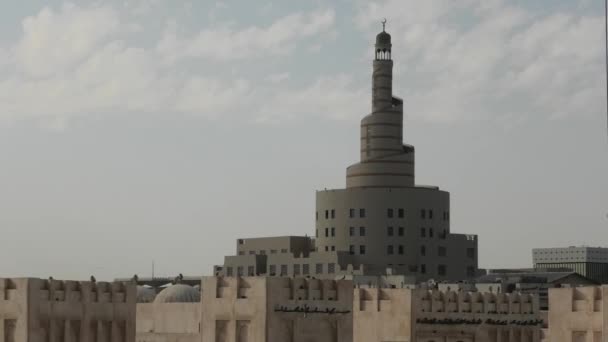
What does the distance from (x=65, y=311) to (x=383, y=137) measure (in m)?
102

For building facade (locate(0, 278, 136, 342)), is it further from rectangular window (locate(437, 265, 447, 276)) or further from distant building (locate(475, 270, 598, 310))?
rectangular window (locate(437, 265, 447, 276))

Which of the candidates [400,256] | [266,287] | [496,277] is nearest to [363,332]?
[266,287]

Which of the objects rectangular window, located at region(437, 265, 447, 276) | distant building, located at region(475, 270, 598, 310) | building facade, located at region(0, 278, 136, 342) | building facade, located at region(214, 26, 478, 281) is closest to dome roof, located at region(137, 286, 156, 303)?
building facade, located at region(0, 278, 136, 342)

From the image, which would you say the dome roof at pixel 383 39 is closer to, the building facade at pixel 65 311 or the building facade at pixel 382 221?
the building facade at pixel 382 221

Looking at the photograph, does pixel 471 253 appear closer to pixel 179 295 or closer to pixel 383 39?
pixel 383 39

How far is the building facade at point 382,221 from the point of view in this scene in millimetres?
148375

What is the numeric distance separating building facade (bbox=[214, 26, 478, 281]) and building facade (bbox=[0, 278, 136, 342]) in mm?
95926

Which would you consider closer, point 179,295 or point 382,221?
point 179,295

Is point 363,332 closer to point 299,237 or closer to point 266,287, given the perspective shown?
point 266,287

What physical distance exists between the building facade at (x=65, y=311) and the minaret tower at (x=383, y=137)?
324 ft

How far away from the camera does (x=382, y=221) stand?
150500 millimetres

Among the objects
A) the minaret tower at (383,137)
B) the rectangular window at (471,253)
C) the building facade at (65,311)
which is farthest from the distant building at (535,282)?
the building facade at (65,311)

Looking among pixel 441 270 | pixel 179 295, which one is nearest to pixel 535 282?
pixel 441 270

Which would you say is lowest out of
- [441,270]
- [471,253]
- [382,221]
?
[441,270]
